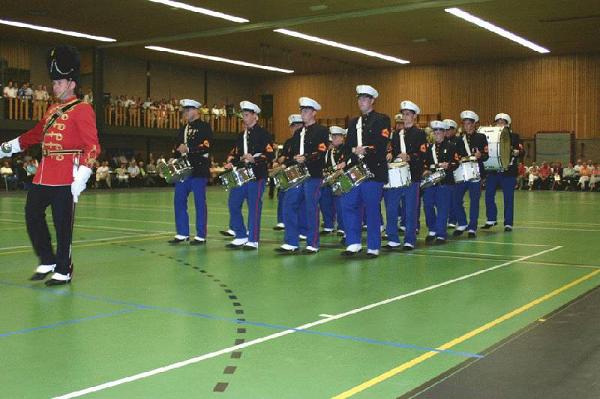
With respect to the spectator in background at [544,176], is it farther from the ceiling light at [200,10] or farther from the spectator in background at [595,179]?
the ceiling light at [200,10]

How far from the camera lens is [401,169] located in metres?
10.5

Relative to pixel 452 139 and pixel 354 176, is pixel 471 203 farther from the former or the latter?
pixel 354 176

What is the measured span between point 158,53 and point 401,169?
29.0m

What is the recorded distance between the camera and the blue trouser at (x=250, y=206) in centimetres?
1086

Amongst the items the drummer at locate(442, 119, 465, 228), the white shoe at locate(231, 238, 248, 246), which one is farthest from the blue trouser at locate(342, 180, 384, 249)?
the drummer at locate(442, 119, 465, 228)

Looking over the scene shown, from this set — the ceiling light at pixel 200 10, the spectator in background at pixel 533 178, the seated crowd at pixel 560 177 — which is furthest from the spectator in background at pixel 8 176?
the spectator in background at pixel 533 178

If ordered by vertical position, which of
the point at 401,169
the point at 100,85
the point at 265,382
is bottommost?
the point at 265,382

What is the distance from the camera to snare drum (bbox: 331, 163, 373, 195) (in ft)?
32.2

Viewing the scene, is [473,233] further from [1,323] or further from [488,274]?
A: [1,323]

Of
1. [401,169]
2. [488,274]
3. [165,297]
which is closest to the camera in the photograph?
[165,297]

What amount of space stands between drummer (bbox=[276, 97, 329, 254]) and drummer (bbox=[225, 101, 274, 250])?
1.69 ft

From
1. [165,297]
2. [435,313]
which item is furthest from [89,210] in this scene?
[435,313]

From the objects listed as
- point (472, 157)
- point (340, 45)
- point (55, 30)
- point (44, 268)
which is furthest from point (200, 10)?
point (44, 268)

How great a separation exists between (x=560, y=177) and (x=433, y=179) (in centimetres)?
2410
